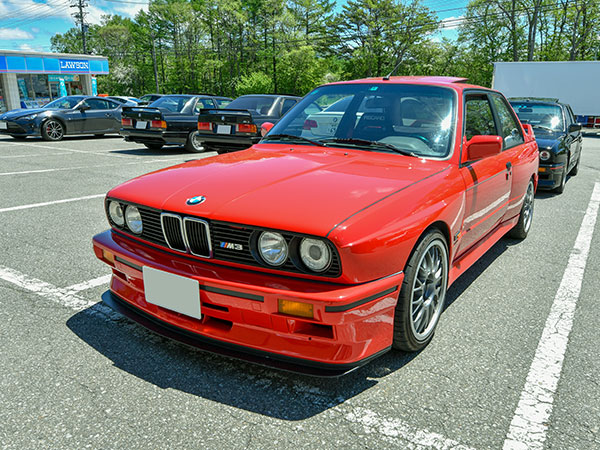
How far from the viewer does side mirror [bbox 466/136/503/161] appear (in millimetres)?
2973

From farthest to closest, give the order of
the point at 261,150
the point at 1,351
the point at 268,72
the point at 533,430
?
the point at 268,72 < the point at 261,150 < the point at 1,351 < the point at 533,430

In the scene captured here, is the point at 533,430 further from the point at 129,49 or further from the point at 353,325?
the point at 129,49

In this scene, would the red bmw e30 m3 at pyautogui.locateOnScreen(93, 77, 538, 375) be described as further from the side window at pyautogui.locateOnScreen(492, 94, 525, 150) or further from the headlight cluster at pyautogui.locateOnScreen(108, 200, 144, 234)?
the side window at pyautogui.locateOnScreen(492, 94, 525, 150)

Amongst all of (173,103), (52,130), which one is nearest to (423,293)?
(173,103)

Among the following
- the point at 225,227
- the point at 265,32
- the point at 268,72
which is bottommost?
the point at 225,227

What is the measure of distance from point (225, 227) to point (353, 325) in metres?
0.72

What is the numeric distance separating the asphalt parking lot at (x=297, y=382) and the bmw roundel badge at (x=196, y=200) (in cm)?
84

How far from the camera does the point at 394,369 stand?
244cm

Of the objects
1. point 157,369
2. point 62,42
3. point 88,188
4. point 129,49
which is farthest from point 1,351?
point 62,42

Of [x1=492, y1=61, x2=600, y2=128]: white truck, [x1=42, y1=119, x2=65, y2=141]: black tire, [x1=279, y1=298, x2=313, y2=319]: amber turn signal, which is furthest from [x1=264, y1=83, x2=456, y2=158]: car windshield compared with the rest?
[x1=492, y1=61, x2=600, y2=128]: white truck

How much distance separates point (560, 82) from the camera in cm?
2142

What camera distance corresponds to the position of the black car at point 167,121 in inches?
438

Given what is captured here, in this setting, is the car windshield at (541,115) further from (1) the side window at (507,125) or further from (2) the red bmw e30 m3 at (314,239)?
(2) the red bmw e30 m3 at (314,239)

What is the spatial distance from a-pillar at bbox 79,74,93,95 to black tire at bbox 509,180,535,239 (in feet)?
118
